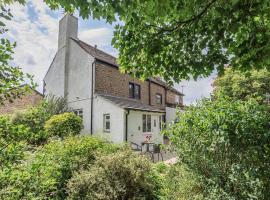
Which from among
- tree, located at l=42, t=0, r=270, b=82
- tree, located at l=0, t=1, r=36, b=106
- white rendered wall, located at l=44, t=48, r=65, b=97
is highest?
white rendered wall, located at l=44, t=48, r=65, b=97

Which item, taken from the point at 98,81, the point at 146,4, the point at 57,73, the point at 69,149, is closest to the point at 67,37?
the point at 57,73

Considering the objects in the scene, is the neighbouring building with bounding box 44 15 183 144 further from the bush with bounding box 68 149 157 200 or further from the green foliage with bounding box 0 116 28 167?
the green foliage with bounding box 0 116 28 167

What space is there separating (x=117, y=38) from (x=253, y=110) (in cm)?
276

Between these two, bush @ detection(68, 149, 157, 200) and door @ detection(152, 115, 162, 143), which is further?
door @ detection(152, 115, 162, 143)

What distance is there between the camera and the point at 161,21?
12.8 ft

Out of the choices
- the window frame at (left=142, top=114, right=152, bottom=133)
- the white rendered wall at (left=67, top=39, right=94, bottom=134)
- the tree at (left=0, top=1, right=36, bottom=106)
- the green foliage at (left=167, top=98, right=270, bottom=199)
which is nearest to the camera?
the tree at (left=0, top=1, right=36, bottom=106)

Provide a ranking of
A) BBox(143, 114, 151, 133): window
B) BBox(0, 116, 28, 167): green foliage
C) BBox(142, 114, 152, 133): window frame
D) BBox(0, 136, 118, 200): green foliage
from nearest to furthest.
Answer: BBox(0, 116, 28, 167): green foliage < BBox(0, 136, 118, 200): green foliage < BBox(142, 114, 152, 133): window frame < BBox(143, 114, 151, 133): window

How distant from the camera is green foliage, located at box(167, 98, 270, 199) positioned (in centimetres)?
429

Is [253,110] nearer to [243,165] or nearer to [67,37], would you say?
[243,165]

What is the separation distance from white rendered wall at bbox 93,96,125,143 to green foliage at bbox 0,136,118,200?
925 centimetres

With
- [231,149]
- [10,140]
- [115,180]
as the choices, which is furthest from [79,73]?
[10,140]

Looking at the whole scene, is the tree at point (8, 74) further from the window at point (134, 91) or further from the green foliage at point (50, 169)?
the window at point (134, 91)

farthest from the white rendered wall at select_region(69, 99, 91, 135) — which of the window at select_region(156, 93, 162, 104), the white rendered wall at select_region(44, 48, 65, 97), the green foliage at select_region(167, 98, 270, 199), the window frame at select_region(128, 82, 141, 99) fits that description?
the green foliage at select_region(167, 98, 270, 199)

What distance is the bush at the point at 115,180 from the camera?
598 cm
